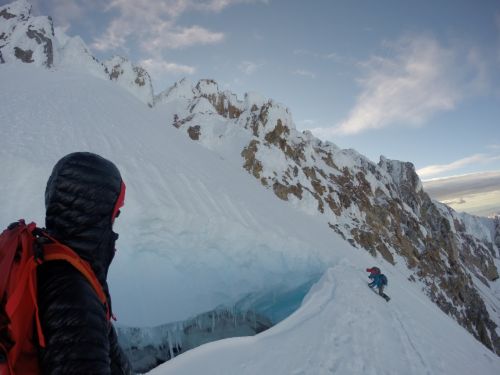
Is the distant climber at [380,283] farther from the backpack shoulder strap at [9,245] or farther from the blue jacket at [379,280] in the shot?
the backpack shoulder strap at [9,245]

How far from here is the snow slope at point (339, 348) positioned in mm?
4945

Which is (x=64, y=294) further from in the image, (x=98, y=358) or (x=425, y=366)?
(x=425, y=366)

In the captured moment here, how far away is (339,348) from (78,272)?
5587 millimetres

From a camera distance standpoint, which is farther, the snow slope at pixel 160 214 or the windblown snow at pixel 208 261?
the snow slope at pixel 160 214

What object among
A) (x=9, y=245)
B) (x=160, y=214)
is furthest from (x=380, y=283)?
(x=9, y=245)

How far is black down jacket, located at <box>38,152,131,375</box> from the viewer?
1252 mm

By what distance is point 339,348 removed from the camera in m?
5.87

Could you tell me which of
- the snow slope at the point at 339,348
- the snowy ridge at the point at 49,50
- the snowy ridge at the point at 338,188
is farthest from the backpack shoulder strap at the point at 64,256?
the snowy ridge at the point at 49,50

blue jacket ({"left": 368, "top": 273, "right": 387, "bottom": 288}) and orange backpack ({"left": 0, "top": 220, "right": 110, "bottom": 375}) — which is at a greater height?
orange backpack ({"left": 0, "top": 220, "right": 110, "bottom": 375})

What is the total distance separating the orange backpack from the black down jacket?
38 millimetres

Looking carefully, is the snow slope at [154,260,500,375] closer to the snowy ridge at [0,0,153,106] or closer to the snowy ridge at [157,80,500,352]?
the snowy ridge at [157,80,500,352]

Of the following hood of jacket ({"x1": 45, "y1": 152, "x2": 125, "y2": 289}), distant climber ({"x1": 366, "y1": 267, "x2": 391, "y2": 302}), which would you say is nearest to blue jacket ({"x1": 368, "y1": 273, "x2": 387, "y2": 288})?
distant climber ({"x1": 366, "y1": 267, "x2": 391, "y2": 302})

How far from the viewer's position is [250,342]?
19.0ft

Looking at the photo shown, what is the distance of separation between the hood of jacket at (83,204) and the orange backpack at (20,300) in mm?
214
